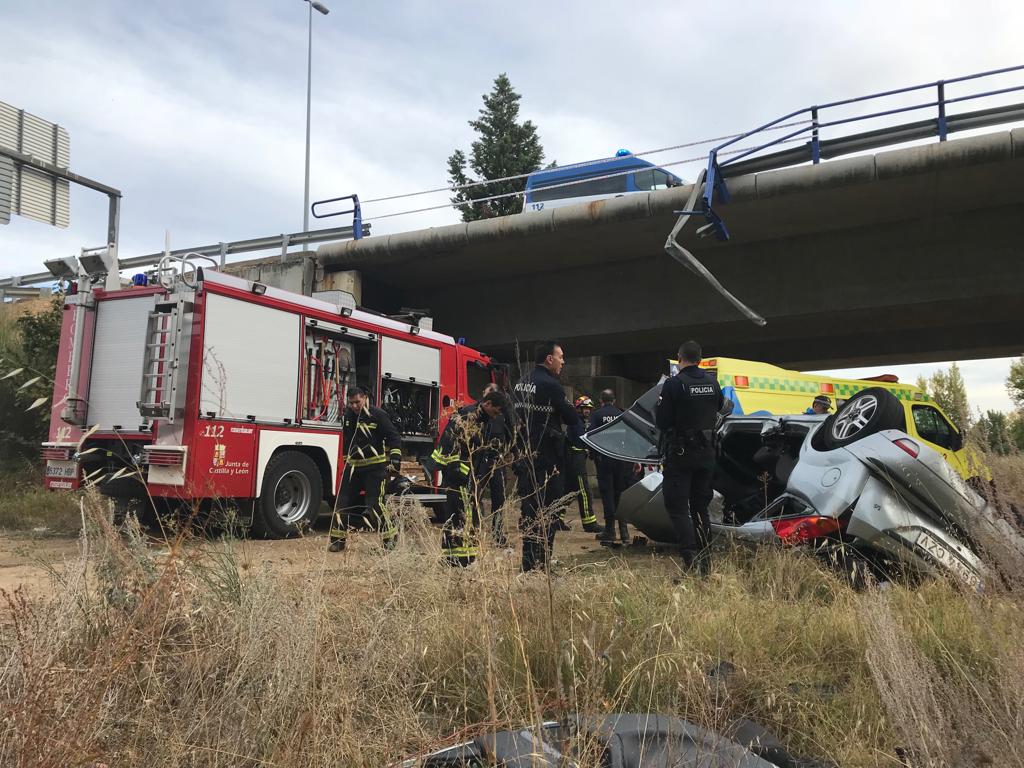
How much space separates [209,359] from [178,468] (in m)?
1.13

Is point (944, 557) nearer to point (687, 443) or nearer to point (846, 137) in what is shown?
point (687, 443)

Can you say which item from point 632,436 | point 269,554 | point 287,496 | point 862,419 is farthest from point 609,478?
point 269,554

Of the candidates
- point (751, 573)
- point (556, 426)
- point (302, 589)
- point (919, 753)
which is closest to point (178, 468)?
point (556, 426)

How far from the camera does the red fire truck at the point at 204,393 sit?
7.17 meters

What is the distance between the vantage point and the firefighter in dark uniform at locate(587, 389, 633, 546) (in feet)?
24.3

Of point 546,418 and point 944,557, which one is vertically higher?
point 546,418

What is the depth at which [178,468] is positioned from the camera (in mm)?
6898

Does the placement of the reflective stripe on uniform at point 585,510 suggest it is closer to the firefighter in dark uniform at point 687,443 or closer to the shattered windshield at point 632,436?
the shattered windshield at point 632,436

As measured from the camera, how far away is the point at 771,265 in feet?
38.3

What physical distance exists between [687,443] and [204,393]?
4.61m

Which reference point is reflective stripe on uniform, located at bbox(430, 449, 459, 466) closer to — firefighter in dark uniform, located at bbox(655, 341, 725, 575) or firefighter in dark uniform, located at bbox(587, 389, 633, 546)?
firefighter in dark uniform, located at bbox(655, 341, 725, 575)

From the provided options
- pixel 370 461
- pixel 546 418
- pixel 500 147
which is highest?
pixel 500 147

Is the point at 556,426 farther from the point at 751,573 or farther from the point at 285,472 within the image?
the point at 285,472

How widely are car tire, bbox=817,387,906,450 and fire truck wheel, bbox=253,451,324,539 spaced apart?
5286 mm
